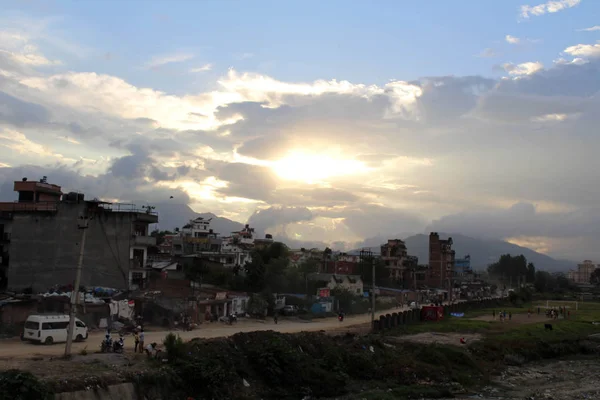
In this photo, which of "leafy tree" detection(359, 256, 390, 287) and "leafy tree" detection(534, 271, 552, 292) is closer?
"leafy tree" detection(359, 256, 390, 287)

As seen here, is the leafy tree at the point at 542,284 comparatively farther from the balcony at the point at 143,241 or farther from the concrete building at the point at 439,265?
the balcony at the point at 143,241

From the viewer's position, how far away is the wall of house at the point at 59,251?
61.2m

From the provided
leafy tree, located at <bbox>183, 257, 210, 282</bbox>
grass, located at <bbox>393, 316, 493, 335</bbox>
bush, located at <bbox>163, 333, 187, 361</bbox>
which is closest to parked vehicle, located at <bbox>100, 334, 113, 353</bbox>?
bush, located at <bbox>163, 333, 187, 361</bbox>

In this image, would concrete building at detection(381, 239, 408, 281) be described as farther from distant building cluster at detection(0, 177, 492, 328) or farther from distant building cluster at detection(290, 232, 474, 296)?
distant building cluster at detection(0, 177, 492, 328)

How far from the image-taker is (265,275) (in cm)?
8412

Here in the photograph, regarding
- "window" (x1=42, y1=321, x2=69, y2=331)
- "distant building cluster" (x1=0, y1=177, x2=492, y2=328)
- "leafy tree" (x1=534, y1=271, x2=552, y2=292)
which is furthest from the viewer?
"leafy tree" (x1=534, y1=271, x2=552, y2=292)

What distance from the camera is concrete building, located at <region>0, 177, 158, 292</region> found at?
201 feet

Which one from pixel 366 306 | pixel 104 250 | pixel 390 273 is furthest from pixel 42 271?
pixel 390 273

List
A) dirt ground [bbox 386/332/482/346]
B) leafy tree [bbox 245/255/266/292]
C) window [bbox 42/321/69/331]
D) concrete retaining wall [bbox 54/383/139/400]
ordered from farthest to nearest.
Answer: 1. leafy tree [bbox 245/255/266/292]
2. dirt ground [bbox 386/332/482/346]
3. window [bbox 42/321/69/331]
4. concrete retaining wall [bbox 54/383/139/400]

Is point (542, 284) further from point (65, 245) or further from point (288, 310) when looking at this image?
point (65, 245)

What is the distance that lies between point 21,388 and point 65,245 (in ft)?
136

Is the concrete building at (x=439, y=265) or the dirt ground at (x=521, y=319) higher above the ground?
the concrete building at (x=439, y=265)

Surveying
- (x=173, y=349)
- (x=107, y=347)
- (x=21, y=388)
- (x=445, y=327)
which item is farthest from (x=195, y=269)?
(x=21, y=388)

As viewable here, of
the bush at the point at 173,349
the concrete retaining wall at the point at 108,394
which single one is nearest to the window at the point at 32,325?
the bush at the point at 173,349
